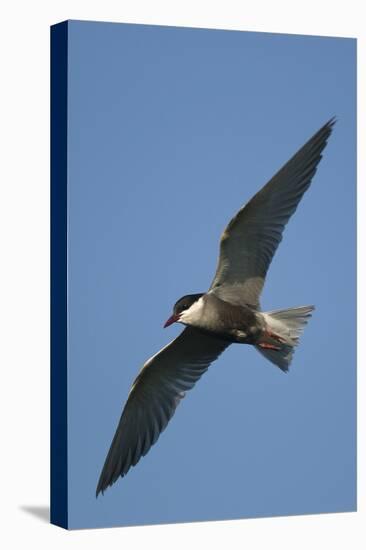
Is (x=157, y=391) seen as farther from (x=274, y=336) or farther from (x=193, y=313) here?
(x=274, y=336)

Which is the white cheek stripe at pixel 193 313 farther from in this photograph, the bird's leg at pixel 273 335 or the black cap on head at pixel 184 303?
the bird's leg at pixel 273 335

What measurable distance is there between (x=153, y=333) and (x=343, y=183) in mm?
1609

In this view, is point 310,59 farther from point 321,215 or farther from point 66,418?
point 66,418

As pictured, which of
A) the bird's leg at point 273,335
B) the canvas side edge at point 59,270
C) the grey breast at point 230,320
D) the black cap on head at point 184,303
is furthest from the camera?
the bird's leg at point 273,335

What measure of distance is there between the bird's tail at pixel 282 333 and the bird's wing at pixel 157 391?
0.28 m

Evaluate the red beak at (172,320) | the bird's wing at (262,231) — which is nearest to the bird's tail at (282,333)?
the bird's wing at (262,231)

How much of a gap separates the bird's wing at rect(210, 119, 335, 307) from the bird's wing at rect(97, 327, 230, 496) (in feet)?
1.23

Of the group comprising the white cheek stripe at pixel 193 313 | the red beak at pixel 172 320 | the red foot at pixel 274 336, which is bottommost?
the red foot at pixel 274 336

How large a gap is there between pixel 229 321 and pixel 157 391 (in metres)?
0.66

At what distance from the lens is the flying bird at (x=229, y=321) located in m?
9.96

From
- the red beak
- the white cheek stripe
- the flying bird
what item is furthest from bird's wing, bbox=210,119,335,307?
the red beak

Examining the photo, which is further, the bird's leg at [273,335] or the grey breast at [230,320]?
the bird's leg at [273,335]

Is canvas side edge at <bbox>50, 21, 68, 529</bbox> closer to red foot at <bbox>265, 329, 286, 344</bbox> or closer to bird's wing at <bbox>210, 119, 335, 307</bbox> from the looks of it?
bird's wing at <bbox>210, 119, 335, 307</bbox>

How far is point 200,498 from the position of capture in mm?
10297
